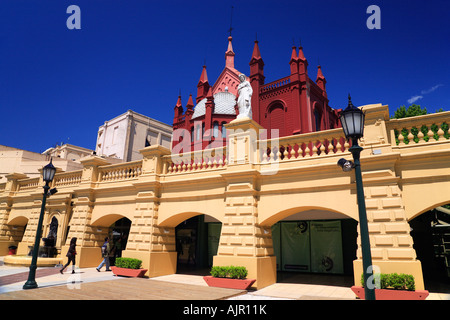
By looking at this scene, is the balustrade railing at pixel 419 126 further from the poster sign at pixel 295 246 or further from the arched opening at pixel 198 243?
the arched opening at pixel 198 243

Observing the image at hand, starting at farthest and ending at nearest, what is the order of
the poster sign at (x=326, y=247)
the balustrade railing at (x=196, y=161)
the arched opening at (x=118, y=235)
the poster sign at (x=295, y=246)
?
the arched opening at (x=118, y=235) → the poster sign at (x=295, y=246) → the poster sign at (x=326, y=247) → the balustrade railing at (x=196, y=161)

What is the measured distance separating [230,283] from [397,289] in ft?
16.2

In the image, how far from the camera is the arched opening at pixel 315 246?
45.4 feet

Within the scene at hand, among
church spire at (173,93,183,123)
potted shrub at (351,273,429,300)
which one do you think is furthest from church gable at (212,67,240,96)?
potted shrub at (351,273,429,300)

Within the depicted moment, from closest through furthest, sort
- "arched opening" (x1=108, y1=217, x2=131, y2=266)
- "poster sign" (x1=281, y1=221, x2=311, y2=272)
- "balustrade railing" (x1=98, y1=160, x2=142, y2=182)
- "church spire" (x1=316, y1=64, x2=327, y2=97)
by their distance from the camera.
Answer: "poster sign" (x1=281, y1=221, x2=311, y2=272) → "balustrade railing" (x1=98, y1=160, x2=142, y2=182) → "arched opening" (x1=108, y1=217, x2=131, y2=266) → "church spire" (x1=316, y1=64, x2=327, y2=97)

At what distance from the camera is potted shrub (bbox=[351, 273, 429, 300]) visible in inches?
296

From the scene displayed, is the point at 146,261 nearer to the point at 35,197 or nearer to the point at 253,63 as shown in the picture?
the point at 35,197

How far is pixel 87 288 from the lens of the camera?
970 cm

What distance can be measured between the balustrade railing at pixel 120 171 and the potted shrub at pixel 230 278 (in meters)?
6.88

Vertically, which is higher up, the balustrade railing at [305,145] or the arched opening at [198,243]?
the balustrade railing at [305,145]

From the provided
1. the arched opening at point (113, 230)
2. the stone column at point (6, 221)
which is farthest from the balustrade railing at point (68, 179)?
the stone column at point (6, 221)

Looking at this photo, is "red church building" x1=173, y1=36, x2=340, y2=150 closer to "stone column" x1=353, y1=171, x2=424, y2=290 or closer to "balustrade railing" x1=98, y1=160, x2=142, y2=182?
"balustrade railing" x1=98, y1=160, x2=142, y2=182

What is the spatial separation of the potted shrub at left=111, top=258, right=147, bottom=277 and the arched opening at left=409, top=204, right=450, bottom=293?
1208 cm

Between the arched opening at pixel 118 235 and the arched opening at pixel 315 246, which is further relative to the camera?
the arched opening at pixel 118 235
